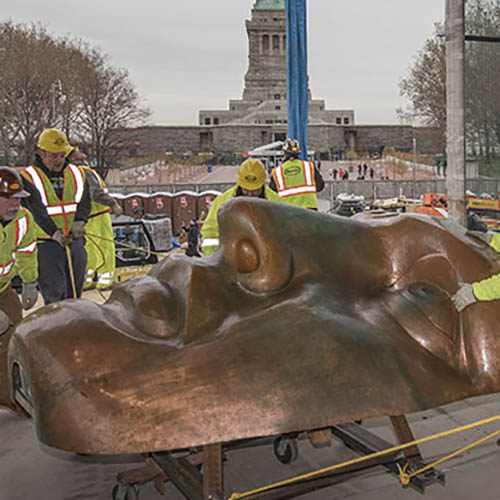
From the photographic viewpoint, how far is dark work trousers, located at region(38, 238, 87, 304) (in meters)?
6.00

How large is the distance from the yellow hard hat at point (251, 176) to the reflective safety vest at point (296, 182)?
1783 mm

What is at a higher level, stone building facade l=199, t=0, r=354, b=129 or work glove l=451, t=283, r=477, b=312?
stone building facade l=199, t=0, r=354, b=129

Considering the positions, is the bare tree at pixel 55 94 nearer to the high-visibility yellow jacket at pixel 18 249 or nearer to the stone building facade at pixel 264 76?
the high-visibility yellow jacket at pixel 18 249

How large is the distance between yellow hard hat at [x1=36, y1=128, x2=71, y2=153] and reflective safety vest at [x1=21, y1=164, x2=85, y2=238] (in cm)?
25

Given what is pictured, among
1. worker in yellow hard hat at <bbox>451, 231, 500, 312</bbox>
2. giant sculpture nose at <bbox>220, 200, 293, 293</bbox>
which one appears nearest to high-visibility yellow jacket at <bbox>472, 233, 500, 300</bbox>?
worker in yellow hard hat at <bbox>451, 231, 500, 312</bbox>

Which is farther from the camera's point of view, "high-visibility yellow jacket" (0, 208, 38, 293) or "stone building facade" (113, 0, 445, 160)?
"stone building facade" (113, 0, 445, 160)

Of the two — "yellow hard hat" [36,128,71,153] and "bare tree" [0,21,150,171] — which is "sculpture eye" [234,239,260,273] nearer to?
"yellow hard hat" [36,128,71,153]

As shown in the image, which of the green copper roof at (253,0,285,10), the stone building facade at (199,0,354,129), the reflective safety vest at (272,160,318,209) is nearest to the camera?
the reflective safety vest at (272,160,318,209)

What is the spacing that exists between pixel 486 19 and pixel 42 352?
25.4ft

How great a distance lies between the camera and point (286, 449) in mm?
4156

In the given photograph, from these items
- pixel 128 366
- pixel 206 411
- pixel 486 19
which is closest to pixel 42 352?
pixel 128 366

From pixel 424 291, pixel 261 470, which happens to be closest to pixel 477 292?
pixel 424 291

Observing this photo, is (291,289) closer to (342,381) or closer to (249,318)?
(249,318)

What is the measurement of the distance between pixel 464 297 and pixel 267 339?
3.28ft
